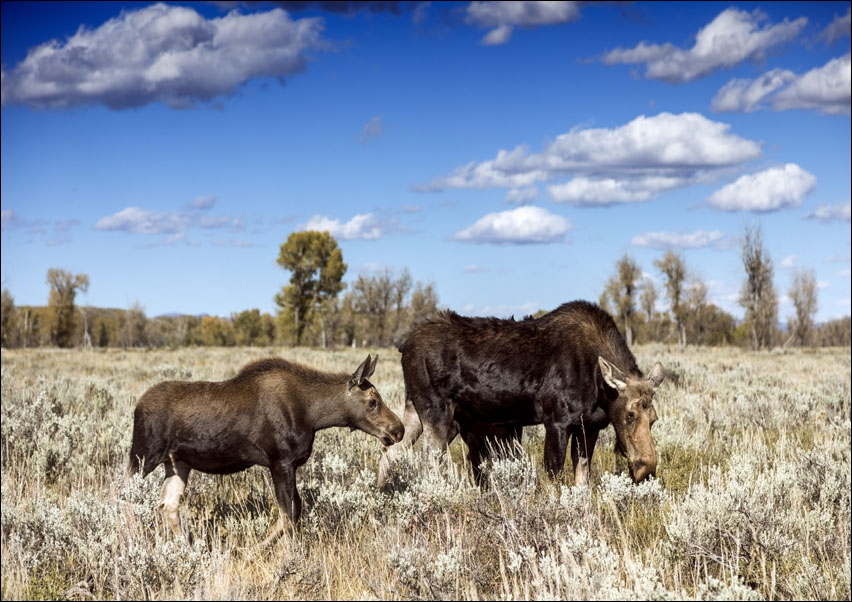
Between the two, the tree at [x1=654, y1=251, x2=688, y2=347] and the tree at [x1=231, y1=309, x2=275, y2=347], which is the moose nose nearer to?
the tree at [x1=654, y1=251, x2=688, y2=347]

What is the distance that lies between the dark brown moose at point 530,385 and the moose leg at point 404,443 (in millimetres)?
12

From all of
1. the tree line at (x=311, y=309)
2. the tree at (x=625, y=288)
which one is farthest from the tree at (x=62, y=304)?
the tree at (x=625, y=288)

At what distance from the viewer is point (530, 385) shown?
7770mm

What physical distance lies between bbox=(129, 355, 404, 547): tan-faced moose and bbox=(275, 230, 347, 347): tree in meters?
77.0

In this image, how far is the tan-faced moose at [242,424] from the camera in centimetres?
612

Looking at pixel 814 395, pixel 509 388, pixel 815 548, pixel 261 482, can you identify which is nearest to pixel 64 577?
pixel 261 482

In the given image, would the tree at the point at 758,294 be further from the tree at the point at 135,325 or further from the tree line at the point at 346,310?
the tree at the point at 135,325

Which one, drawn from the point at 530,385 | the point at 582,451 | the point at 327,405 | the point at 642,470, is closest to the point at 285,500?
the point at 327,405

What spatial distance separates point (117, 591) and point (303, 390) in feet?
7.53

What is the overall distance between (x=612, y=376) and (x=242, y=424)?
3.42 metres

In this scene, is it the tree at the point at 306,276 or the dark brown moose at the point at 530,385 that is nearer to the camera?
the dark brown moose at the point at 530,385

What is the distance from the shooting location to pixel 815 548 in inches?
229

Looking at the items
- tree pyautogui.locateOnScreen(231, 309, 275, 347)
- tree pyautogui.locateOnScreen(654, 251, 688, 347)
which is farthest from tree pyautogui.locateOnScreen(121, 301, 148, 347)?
tree pyautogui.locateOnScreen(654, 251, 688, 347)

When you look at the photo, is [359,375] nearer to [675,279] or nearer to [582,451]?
[582,451]
